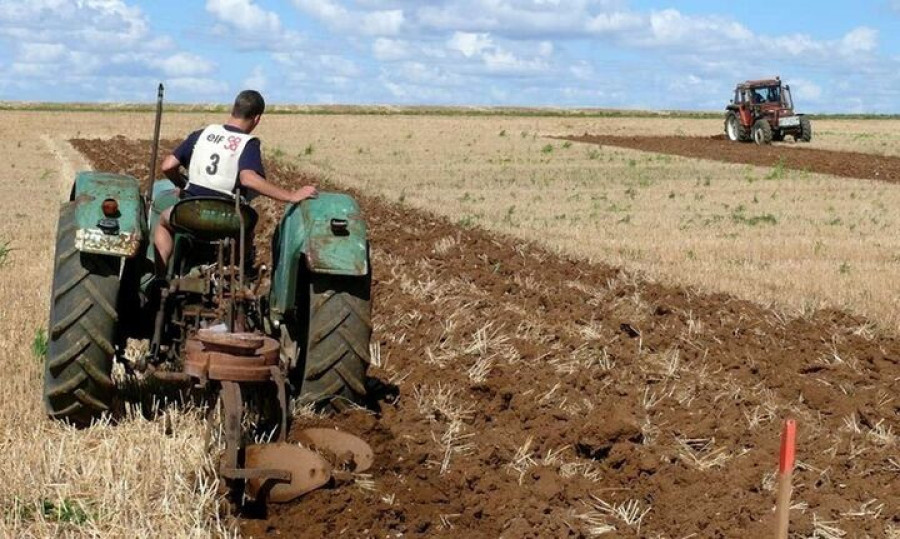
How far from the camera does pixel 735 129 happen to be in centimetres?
3912

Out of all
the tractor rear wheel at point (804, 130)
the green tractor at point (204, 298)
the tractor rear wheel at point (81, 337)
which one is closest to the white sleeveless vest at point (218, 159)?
the green tractor at point (204, 298)

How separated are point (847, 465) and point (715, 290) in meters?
5.14

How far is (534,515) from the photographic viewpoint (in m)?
4.75

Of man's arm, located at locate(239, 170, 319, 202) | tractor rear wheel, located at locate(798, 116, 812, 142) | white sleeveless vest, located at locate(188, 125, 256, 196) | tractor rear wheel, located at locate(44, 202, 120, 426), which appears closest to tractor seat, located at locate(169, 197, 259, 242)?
man's arm, located at locate(239, 170, 319, 202)

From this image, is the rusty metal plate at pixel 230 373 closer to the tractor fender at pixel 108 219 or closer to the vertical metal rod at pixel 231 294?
the vertical metal rod at pixel 231 294

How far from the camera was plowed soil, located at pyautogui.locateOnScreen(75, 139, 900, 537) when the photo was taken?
4.79 meters

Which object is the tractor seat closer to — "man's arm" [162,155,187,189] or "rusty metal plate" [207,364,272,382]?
"man's arm" [162,155,187,189]

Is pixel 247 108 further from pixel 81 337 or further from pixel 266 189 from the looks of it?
pixel 81 337

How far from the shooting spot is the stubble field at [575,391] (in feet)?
15.6

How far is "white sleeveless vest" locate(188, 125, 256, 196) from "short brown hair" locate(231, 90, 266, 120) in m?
0.09

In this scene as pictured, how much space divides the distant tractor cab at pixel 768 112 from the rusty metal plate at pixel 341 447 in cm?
3279

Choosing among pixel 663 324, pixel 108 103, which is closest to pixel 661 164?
pixel 663 324

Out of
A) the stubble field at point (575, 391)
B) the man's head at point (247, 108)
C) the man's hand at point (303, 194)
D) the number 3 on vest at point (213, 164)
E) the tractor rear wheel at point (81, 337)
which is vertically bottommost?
the stubble field at point (575, 391)

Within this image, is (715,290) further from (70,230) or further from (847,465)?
(70,230)
